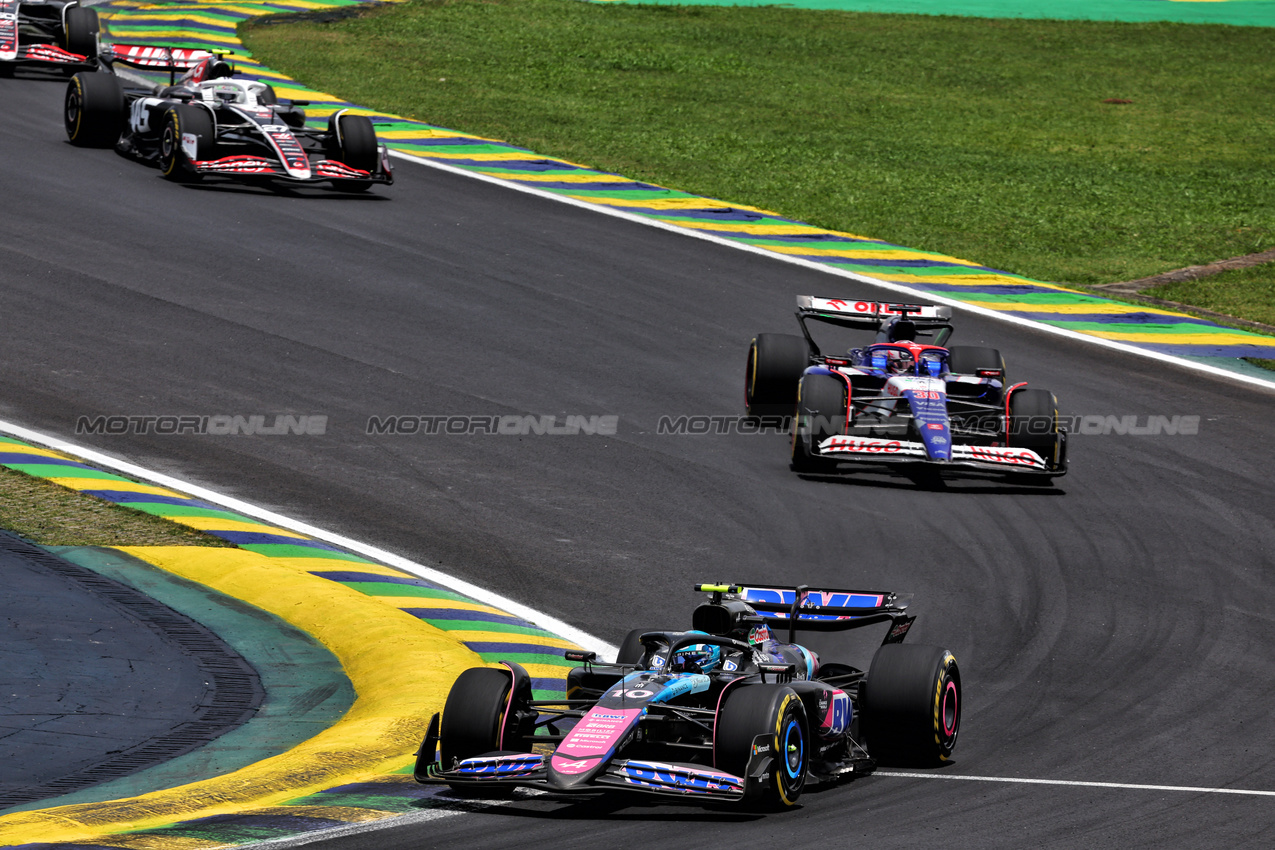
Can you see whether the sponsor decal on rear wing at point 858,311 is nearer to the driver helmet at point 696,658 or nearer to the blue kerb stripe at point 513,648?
the blue kerb stripe at point 513,648

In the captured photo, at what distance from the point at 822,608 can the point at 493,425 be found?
260 inches

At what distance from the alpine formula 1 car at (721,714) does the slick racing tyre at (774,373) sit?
682cm

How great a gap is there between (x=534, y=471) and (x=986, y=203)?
539 inches

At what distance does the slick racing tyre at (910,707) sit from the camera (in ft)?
30.3

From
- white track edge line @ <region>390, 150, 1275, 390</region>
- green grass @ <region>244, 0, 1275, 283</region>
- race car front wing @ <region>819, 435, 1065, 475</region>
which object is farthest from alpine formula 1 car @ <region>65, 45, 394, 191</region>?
race car front wing @ <region>819, 435, 1065, 475</region>

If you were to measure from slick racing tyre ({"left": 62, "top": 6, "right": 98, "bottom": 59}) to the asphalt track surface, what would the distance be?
3.45 m

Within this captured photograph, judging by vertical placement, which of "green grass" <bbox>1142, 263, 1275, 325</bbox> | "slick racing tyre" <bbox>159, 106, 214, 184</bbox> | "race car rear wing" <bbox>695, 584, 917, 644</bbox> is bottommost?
"race car rear wing" <bbox>695, 584, 917, 644</bbox>

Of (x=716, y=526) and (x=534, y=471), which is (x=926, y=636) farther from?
(x=534, y=471)

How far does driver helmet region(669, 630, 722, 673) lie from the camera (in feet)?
29.3

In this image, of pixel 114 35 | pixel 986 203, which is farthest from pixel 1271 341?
pixel 114 35

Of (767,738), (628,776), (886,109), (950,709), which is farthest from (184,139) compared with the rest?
(767,738)

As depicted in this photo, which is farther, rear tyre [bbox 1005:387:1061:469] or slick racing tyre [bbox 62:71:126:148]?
slick racing tyre [bbox 62:71:126:148]

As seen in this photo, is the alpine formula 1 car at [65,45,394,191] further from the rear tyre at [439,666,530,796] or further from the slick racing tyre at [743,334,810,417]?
the rear tyre at [439,666,530,796]

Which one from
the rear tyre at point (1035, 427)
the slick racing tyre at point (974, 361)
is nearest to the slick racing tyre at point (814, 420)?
the rear tyre at point (1035, 427)
